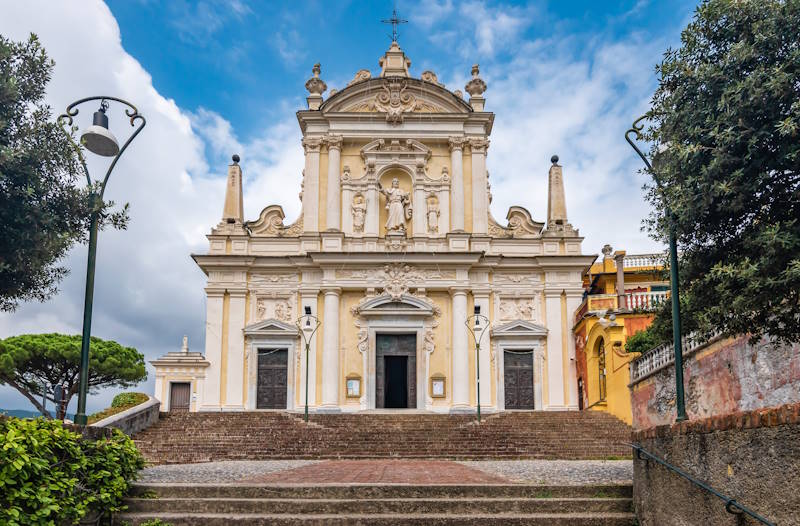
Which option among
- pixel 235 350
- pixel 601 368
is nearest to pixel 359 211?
pixel 235 350

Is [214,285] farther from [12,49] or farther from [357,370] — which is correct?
[12,49]

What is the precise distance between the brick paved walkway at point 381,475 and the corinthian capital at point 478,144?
48.2 ft

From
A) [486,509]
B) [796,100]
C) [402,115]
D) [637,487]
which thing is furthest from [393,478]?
[402,115]

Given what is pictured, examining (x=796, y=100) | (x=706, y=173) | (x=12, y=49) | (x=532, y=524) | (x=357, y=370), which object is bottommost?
(x=532, y=524)

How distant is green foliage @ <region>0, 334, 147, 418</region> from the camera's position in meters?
31.4

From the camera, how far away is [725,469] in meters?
6.08

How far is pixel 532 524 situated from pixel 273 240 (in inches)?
762

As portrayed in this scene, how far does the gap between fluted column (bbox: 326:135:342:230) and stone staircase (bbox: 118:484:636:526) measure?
696 inches

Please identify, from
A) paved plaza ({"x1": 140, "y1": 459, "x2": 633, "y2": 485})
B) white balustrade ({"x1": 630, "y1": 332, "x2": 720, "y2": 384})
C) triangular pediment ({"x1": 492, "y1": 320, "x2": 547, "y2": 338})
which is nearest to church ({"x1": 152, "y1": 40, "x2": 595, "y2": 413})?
triangular pediment ({"x1": 492, "y1": 320, "x2": 547, "y2": 338})

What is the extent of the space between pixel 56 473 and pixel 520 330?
19371 mm

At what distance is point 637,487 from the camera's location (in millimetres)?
8305

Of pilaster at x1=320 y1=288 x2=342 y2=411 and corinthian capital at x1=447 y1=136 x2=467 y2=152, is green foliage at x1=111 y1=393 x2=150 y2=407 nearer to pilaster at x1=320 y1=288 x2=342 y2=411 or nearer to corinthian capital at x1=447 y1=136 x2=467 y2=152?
pilaster at x1=320 y1=288 x2=342 y2=411

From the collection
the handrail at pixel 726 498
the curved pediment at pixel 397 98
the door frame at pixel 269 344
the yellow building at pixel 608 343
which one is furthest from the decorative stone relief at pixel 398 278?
the handrail at pixel 726 498

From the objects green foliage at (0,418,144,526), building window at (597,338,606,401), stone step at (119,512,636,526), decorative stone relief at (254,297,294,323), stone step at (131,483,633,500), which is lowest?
stone step at (119,512,636,526)
